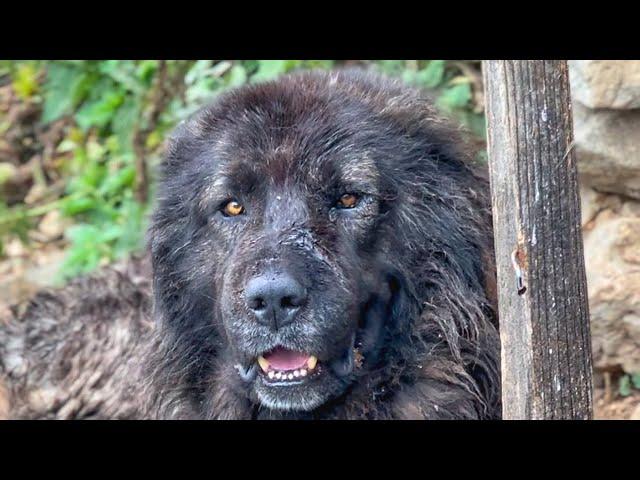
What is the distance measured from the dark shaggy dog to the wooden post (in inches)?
41.8

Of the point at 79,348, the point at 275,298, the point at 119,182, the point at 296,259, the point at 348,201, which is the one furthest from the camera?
the point at 119,182

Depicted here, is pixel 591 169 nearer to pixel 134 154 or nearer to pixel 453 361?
pixel 453 361

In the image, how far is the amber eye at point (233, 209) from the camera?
14.6 feet

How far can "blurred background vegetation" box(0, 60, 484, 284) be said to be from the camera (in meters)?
7.47

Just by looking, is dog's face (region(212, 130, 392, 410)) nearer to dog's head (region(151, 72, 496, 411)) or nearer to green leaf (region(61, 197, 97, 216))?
dog's head (region(151, 72, 496, 411))

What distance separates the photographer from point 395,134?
4.55 m

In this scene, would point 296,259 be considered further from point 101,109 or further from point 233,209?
point 101,109

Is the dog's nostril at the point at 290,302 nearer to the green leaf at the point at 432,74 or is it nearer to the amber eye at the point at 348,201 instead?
the amber eye at the point at 348,201

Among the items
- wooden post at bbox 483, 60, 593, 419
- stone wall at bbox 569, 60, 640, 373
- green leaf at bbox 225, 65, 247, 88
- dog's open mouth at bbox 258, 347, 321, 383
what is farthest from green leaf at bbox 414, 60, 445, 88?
wooden post at bbox 483, 60, 593, 419

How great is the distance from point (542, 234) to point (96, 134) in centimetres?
660

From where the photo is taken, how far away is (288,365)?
4.15 m

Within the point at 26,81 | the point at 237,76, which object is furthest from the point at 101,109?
the point at 237,76
